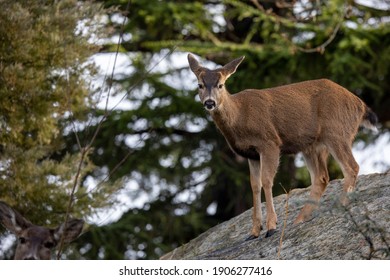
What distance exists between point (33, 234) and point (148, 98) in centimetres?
1236

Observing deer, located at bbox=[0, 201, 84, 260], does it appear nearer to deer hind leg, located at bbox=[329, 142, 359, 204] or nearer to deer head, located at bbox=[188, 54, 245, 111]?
deer head, located at bbox=[188, 54, 245, 111]

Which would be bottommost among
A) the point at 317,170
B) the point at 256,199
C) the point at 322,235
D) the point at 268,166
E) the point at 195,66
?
the point at 317,170

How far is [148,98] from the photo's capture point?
23.4m

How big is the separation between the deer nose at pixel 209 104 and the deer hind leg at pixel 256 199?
850mm

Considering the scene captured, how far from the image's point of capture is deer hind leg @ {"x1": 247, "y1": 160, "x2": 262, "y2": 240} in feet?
38.9

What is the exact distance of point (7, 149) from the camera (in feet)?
53.4

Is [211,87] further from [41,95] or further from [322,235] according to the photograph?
[41,95]

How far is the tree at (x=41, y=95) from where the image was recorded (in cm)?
1627

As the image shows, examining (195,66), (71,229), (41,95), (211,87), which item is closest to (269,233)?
(211,87)

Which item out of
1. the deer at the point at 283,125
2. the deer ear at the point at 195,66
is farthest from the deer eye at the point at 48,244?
the deer ear at the point at 195,66

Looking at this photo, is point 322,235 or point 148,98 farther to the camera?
point 148,98

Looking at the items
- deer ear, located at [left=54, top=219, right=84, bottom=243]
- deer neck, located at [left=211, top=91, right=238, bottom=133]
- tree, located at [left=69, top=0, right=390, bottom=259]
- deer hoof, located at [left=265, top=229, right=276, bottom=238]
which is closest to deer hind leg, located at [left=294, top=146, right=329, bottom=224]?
deer neck, located at [left=211, top=91, right=238, bottom=133]

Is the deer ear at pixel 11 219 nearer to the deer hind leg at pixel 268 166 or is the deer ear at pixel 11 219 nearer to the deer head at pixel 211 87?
the deer head at pixel 211 87
